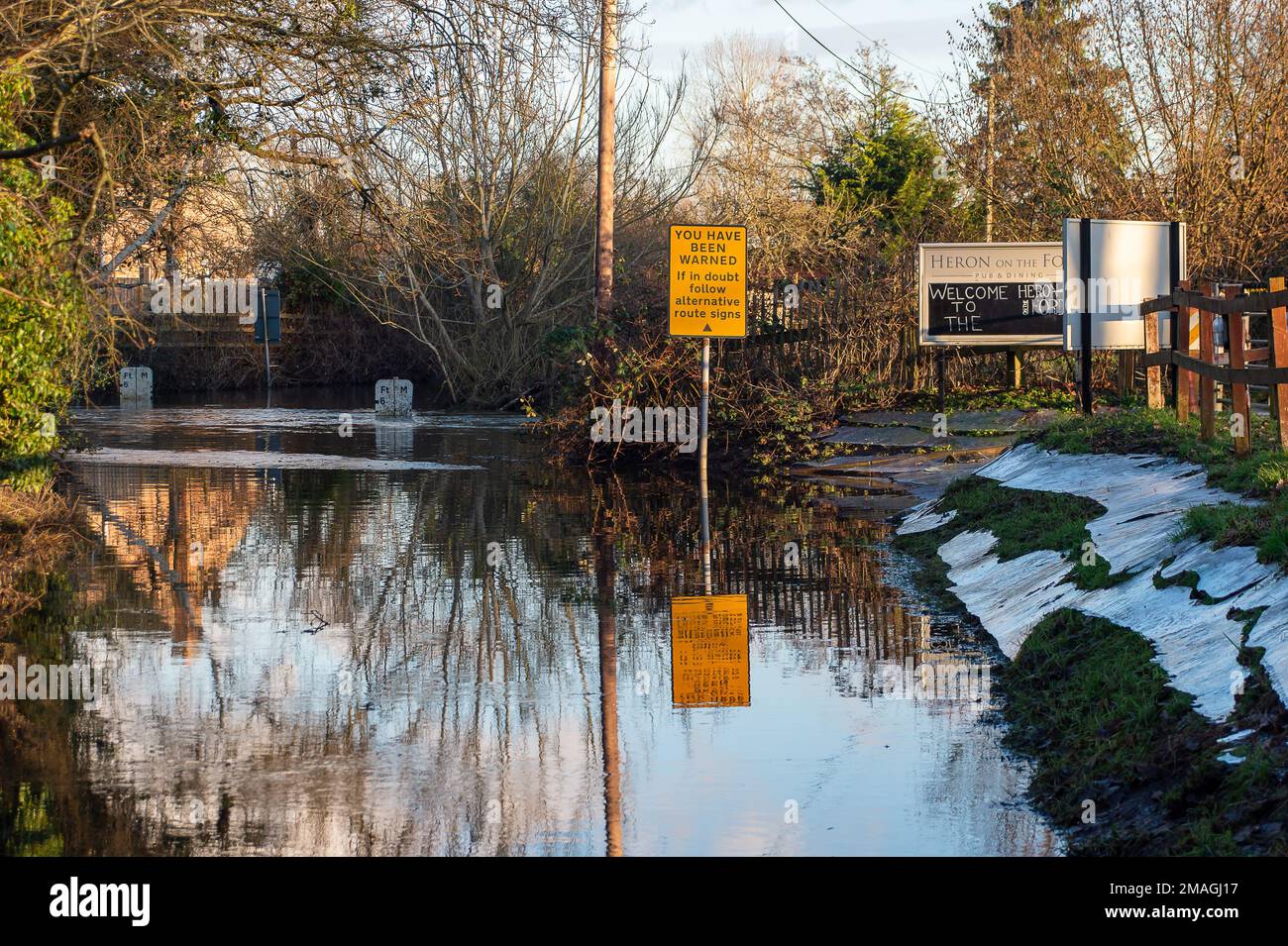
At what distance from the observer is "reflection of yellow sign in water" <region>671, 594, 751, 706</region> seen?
839 centimetres

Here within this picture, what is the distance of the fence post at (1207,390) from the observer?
1316cm

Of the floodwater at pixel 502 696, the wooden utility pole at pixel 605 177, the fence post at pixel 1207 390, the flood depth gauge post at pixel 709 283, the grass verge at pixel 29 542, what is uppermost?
the wooden utility pole at pixel 605 177

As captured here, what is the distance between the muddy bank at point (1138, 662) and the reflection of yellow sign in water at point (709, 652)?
58.3 inches

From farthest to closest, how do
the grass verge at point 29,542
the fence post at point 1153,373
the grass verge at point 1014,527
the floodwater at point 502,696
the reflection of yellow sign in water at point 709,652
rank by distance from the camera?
the fence post at point 1153,373 < the grass verge at point 29,542 < the grass verge at point 1014,527 < the reflection of yellow sign in water at point 709,652 < the floodwater at point 502,696

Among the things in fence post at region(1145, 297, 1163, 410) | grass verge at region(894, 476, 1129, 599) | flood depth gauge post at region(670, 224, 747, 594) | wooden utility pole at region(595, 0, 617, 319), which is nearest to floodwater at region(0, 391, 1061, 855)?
grass verge at region(894, 476, 1129, 599)

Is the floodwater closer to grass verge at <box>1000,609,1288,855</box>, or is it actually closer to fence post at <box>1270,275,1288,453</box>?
grass verge at <box>1000,609,1288,855</box>

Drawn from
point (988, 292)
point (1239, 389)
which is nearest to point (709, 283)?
point (988, 292)

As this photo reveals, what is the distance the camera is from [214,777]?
22.1ft

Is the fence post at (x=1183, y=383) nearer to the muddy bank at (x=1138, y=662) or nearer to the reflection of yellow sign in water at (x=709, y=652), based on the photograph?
the muddy bank at (x=1138, y=662)

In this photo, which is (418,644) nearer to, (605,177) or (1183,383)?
(1183,383)

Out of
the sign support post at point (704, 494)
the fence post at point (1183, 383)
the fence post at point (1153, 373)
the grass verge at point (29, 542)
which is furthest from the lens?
the fence post at point (1153, 373)

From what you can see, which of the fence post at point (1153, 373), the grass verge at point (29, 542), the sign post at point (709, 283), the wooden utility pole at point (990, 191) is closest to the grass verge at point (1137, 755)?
the grass verge at point (29, 542)

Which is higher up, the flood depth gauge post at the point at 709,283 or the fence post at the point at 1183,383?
the flood depth gauge post at the point at 709,283
